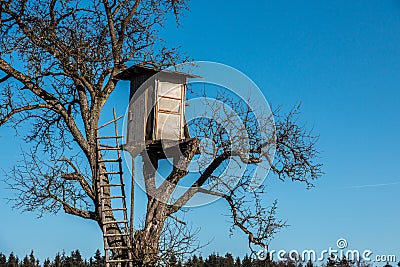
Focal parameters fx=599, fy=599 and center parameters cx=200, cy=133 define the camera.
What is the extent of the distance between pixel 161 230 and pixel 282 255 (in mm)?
2302

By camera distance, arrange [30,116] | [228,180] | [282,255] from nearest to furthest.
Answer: [282,255] < [228,180] < [30,116]

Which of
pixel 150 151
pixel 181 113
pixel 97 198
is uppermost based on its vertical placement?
pixel 181 113

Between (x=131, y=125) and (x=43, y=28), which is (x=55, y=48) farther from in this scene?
(x=131, y=125)

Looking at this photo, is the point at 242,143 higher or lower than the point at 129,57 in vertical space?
lower

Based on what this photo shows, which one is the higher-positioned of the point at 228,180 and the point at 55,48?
the point at 55,48

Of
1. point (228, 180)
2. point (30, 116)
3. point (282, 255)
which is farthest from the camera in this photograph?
point (30, 116)

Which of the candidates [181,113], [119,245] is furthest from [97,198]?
[181,113]

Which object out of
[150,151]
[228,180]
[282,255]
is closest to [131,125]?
[150,151]

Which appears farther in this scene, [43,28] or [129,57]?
[129,57]

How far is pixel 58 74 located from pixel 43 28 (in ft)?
3.15

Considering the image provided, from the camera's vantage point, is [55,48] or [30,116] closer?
[55,48]

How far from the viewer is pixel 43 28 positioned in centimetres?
1149

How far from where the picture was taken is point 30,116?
1250cm

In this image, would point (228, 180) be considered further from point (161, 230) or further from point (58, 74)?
point (58, 74)
